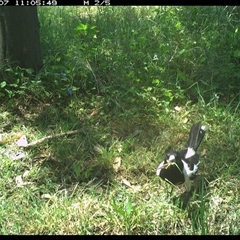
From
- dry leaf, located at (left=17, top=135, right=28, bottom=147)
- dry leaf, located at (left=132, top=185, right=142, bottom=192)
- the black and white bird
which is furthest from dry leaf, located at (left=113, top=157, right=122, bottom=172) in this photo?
dry leaf, located at (left=17, top=135, right=28, bottom=147)

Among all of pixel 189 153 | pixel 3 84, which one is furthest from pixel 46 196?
pixel 3 84

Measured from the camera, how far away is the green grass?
282cm

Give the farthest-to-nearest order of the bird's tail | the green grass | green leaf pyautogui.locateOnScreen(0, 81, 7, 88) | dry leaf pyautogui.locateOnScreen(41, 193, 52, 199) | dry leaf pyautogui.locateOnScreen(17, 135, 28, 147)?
green leaf pyautogui.locateOnScreen(0, 81, 7, 88)
dry leaf pyautogui.locateOnScreen(17, 135, 28, 147)
the bird's tail
dry leaf pyautogui.locateOnScreen(41, 193, 52, 199)
the green grass

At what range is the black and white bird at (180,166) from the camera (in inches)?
113

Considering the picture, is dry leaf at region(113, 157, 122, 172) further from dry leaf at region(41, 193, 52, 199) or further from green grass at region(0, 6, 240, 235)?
dry leaf at region(41, 193, 52, 199)

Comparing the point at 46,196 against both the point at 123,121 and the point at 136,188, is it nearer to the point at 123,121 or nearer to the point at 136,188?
the point at 136,188

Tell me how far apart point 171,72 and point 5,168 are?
181 cm

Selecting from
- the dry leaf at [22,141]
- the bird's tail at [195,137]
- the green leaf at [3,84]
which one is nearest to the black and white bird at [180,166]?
the bird's tail at [195,137]

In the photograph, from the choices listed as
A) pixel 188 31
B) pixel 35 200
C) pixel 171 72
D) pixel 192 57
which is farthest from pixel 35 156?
pixel 188 31

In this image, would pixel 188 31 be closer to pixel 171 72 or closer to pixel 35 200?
pixel 171 72

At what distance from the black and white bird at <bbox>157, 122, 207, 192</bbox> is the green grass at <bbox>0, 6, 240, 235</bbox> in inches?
4.6

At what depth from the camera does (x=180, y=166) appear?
2.91 m

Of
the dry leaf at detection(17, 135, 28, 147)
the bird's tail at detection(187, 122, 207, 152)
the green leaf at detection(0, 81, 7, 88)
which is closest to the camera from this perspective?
the bird's tail at detection(187, 122, 207, 152)

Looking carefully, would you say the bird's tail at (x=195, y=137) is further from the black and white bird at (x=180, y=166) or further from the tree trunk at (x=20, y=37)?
the tree trunk at (x=20, y=37)
